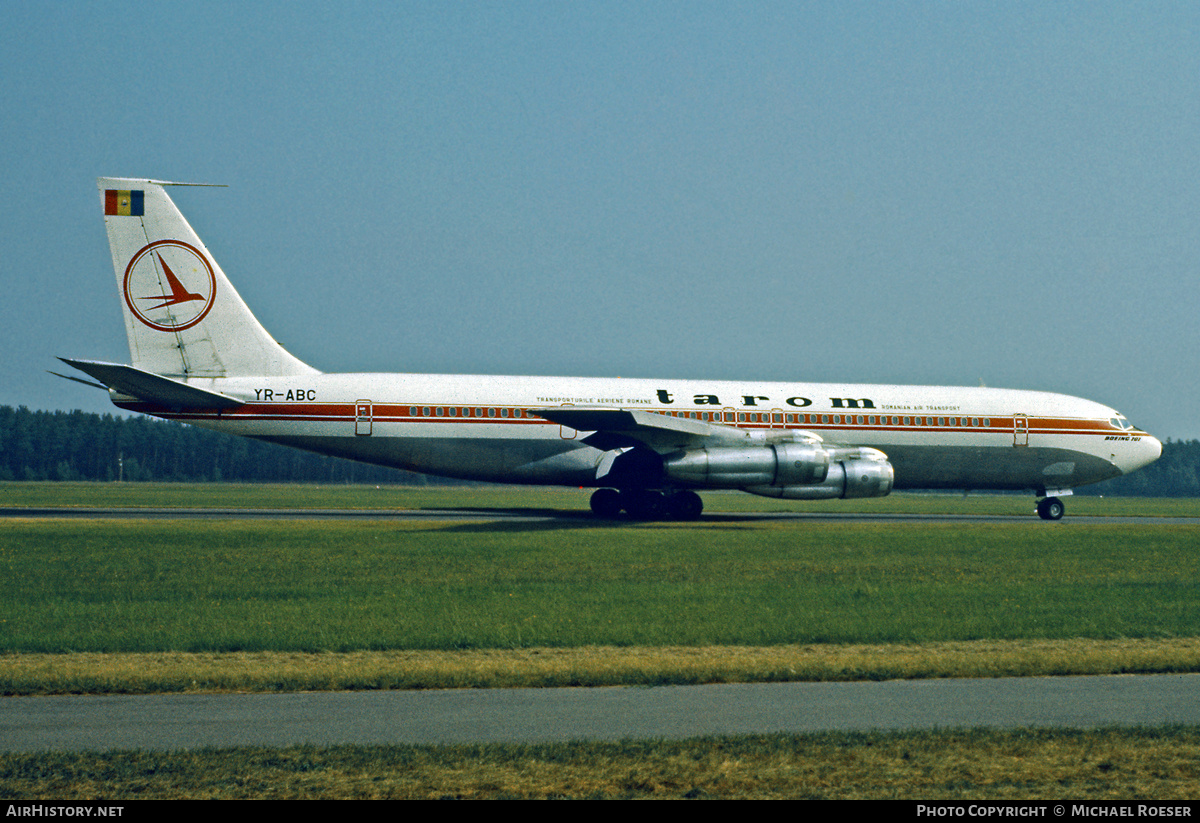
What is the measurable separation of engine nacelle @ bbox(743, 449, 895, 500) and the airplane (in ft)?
0.13

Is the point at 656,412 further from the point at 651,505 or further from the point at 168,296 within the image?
the point at 168,296

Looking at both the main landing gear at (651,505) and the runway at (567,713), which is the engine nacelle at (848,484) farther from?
the runway at (567,713)

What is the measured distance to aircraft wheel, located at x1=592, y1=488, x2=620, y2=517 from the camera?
29.9 meters

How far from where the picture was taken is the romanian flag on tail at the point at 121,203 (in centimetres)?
2772

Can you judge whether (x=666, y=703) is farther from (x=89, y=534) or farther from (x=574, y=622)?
(x=89, y=534)

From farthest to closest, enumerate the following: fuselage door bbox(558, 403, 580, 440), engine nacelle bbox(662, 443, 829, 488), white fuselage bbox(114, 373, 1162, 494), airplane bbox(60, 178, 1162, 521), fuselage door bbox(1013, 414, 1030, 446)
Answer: fuselage door bbox(1013, 414, 1030, 446)
fuselage door bbox(558, 403, 580, 440)
white fuselage bbox(114, 373, 1162, 494)
airplane bbox(60, 178, 1162, 521)
engine nacelle bbox(662, 443, 829, 488)

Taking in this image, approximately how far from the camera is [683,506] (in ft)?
96.7

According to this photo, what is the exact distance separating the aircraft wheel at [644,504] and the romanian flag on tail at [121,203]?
16131 millimetres

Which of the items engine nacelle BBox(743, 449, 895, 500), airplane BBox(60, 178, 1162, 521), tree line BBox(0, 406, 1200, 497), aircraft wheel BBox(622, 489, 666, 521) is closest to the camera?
airplane BBox(60, 178, 1162, 521)

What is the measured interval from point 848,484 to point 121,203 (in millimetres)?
21756

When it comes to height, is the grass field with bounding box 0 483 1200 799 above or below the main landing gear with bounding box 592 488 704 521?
below

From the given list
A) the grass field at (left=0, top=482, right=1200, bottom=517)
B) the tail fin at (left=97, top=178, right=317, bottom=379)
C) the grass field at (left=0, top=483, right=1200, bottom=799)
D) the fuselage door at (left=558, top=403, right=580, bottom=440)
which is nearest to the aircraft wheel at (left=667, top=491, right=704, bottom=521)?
the fuselage door at (left=558, top=403, right=580, bottom=440)

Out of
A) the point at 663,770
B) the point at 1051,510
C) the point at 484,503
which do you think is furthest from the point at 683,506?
the point at 663,770

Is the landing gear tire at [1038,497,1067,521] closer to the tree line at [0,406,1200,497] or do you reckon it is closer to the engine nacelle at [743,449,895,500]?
the engine nacelle at [743,449,895,500]
